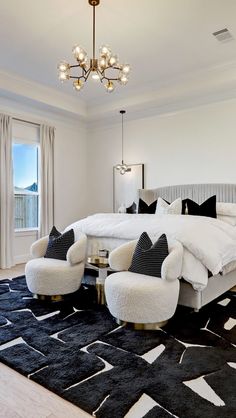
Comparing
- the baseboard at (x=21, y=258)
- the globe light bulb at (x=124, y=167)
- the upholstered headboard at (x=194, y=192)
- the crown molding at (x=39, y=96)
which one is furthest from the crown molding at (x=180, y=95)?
the baseboard at (x=21, y=258)

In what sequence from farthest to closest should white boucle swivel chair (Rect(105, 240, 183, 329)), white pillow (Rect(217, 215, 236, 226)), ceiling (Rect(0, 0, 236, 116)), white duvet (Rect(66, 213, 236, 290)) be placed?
1. white pillow (Rect(217, 215, 236, 226))
2. ceiling (Rect(0, 0, 236, 116))
3. white duvet (Rect(66, 213, 236, 290))
4. white boucle swivel chair (Rect(105, 240, 183, 329))

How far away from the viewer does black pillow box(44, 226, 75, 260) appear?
146 inches

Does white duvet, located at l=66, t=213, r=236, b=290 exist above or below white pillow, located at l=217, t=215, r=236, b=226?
below

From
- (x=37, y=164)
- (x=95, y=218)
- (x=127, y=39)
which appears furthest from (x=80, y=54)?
(x=37, y=164)

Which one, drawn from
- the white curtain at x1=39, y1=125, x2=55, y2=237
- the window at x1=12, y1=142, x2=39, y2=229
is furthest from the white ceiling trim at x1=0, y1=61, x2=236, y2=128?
the window at x1=12, y1=142, x2=39, y2=229

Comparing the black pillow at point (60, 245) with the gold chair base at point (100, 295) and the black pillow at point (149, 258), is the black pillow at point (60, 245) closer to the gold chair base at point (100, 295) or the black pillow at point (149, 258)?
the gold chair base at point (100, 295)

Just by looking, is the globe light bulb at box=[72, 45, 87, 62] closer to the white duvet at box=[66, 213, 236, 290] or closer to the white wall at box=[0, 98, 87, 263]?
the white duvet at box=[66, 213, 236, 290]

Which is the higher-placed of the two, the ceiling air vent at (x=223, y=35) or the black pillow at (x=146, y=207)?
the ceiling air vent at (x=223, y=35)

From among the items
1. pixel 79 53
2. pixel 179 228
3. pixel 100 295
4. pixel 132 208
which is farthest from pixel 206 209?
pixel 79 53

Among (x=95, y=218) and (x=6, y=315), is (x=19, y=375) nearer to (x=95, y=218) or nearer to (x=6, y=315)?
(x=6, y=315)

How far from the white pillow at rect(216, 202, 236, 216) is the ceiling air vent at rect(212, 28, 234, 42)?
235 centimetres

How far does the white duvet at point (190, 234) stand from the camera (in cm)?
303

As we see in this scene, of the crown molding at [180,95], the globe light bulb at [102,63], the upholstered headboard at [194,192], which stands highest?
the crown molding at [180,95]

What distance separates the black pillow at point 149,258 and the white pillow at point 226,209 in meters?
1.98
